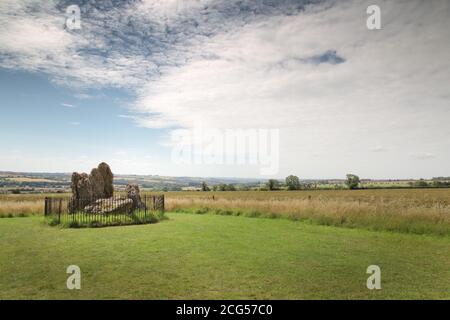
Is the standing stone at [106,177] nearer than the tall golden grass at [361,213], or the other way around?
the tall golden grass at [361,213]

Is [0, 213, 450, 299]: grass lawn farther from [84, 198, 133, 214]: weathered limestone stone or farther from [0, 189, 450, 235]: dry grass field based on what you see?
[84, 198, 133, 214]: weathered limestone stone

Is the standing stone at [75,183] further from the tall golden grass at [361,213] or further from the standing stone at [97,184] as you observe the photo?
the tall golden grass at [361,213]

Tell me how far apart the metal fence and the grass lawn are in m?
2.11

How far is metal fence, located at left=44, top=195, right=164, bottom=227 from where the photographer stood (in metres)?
16.7

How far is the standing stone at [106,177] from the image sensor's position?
22578mm

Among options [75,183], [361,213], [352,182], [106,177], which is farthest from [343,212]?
[352,182]

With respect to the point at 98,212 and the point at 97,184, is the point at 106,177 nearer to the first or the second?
the point at 97,184

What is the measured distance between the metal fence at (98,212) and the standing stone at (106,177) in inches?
88.9

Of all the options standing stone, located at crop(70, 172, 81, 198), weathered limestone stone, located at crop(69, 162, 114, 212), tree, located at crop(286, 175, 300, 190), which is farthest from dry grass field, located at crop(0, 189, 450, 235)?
tree, located at crop(286, 175, 300, 190)

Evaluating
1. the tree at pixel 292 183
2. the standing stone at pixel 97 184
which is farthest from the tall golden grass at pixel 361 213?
the tree at pixel 292 183

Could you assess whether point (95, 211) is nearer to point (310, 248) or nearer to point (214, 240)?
point (214, 240)

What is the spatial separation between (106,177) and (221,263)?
16.2m

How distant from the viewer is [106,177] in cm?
2269
